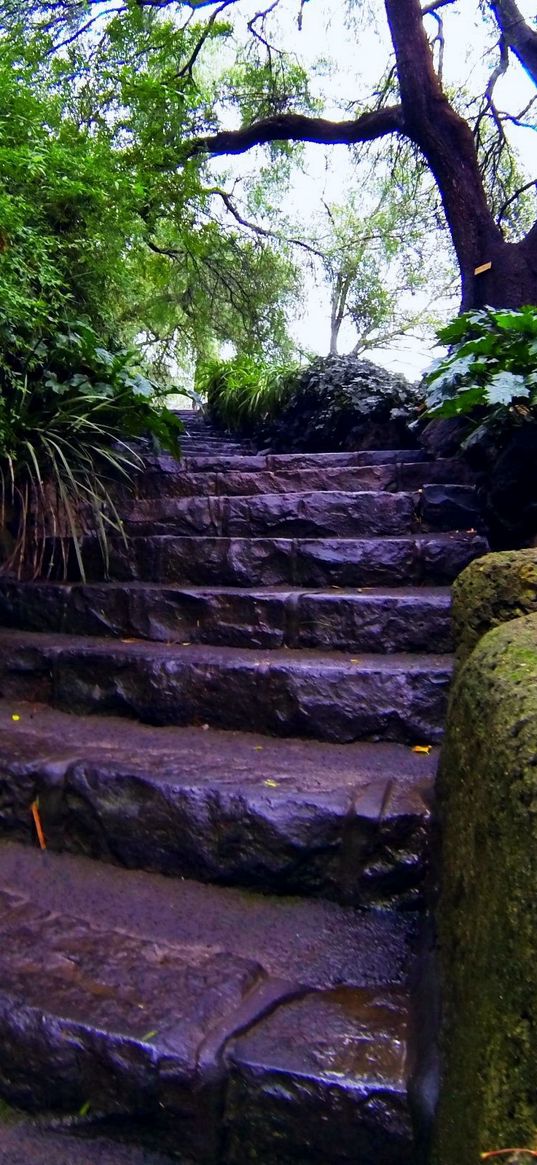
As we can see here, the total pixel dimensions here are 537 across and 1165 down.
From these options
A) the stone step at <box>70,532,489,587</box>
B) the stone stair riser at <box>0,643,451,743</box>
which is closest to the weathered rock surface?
the stone step at <box>70,532,489,587</box>

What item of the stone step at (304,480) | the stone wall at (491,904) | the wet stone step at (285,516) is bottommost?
the stone wall at (491,904)

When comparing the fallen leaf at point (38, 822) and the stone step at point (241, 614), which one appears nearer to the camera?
the fallen leaf at point (38, 822)

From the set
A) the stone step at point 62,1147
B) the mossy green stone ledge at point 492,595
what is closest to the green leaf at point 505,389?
the mossy green stone ledge at point 492,595

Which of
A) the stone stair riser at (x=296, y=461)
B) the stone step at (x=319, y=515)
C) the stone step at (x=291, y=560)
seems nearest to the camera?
the stone step at (x=291, y=560)

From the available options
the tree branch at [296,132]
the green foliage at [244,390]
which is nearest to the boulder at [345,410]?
the green foliage at [244,390]

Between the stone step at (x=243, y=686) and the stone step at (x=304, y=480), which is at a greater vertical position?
the stone step at (x=304, y=480)

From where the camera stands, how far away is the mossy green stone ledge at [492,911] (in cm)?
85

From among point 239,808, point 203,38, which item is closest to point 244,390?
point 203,38

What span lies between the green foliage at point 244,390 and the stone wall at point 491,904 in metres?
5.55

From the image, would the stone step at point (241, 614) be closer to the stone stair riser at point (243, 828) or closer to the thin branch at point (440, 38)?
the stone stair riser at point (243, 828)

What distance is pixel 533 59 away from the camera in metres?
6.23

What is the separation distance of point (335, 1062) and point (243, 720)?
4.22 feet

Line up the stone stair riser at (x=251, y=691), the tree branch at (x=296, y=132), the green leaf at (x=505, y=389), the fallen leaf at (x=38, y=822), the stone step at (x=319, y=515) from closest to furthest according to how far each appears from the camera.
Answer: the fallen leaf at (x=38, y=822) → the stone stair riser at (x=251, y=691) → the green leaf at (x=505, y=389) → the stone step at (x=319, y=515) → the tree branch at (x=296, y=132)

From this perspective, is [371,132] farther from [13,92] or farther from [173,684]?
[173,684]
